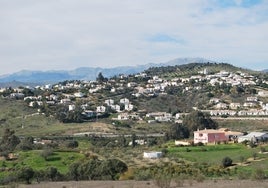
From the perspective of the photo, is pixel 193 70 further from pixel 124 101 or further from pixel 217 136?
pixel 217 136

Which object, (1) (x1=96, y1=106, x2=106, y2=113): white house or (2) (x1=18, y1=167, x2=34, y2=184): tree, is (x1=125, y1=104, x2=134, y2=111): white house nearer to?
(1) (x1=96, y1=106, x2=106, y2=113): white house

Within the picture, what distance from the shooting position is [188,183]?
30.0 m

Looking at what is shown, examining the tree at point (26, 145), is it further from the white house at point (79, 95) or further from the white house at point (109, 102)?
the white house at point (79, 95)

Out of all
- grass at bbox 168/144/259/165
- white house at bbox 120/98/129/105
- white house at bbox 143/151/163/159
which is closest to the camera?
grass at bbox 168/144/259/165

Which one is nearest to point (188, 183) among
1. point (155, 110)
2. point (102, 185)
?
point (102, 185)

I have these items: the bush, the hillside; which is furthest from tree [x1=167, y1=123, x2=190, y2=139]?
the hillside

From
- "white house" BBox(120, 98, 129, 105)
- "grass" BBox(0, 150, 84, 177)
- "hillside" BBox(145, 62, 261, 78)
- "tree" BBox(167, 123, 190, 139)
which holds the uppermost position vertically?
"hillside" BBox(145, 62, 261, 78)

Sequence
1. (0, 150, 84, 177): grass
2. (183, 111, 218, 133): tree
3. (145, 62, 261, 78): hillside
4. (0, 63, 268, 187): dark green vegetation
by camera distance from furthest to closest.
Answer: (145, 62, 261, 78): hillside
(183, 111, 218, 133): tree
(0, 150, 84, 177): grass
(0, 63, 268, 187): dark green vegetation

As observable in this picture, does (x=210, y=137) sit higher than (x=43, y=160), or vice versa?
(x=43, y=160)

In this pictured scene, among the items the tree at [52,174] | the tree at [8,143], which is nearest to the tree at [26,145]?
the tree at [8,143]

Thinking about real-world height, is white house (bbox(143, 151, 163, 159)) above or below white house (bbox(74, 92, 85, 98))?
below

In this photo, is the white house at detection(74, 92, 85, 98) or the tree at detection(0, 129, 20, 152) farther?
the white house at detection(74, 92, 85, 98)

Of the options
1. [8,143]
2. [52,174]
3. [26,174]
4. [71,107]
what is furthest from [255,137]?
[71,107]

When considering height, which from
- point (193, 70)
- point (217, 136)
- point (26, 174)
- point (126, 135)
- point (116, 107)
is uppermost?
point (193, 70)
